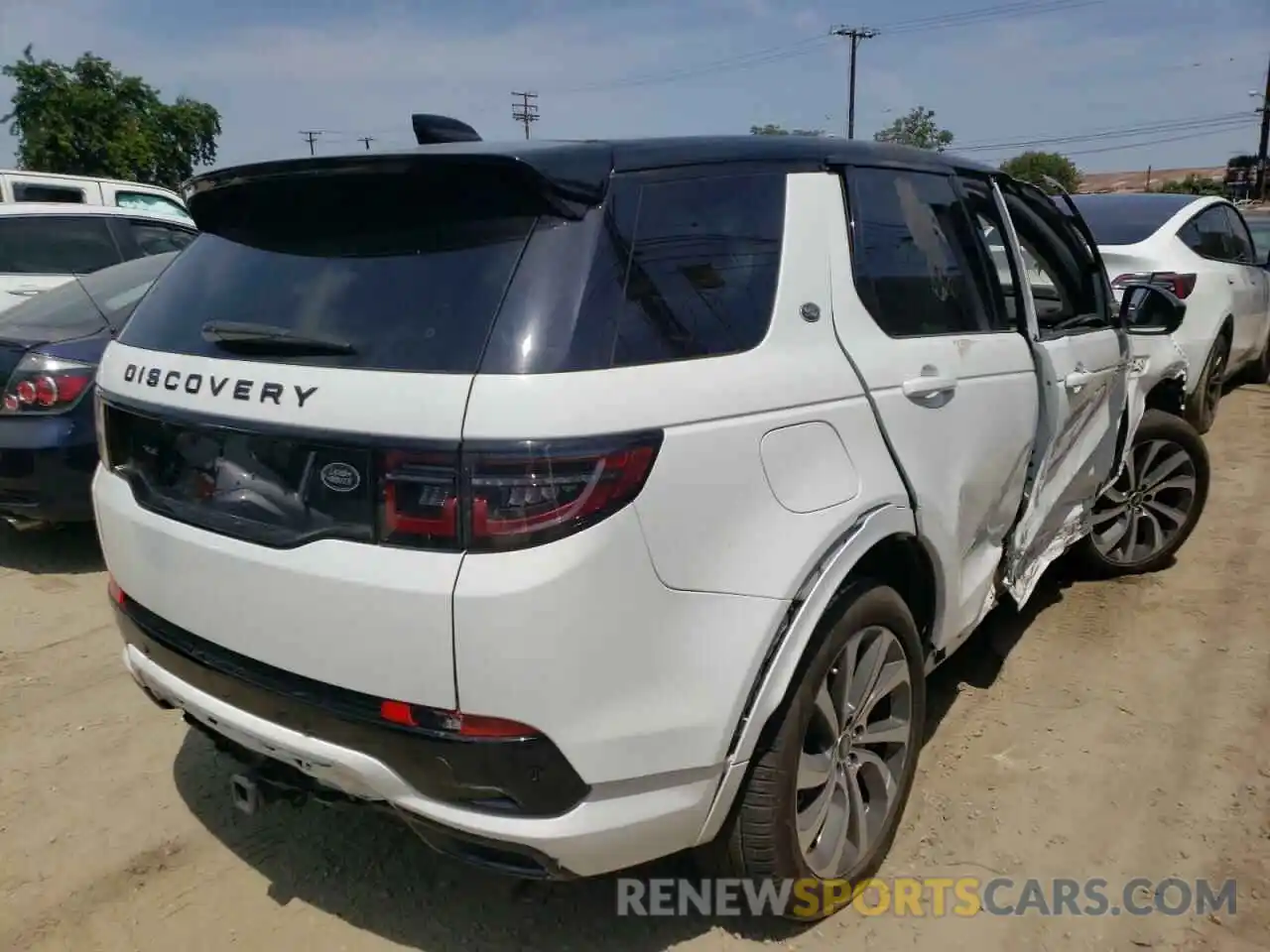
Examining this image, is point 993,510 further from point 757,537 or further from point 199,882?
point 199,882

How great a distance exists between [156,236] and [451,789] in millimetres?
7162

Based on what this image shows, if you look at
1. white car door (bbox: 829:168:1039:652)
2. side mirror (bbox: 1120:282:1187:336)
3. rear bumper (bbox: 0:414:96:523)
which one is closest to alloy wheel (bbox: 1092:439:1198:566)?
side mirror (bbox: 1120:282:1187:336)

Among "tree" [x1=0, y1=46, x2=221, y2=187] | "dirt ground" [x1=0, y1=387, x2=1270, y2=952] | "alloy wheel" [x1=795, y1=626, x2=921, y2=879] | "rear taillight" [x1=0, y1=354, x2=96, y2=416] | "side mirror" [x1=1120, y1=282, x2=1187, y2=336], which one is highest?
"tree" [x1=0, y1=46, x2=221, y2=187]

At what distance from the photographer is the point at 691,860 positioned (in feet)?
8.17

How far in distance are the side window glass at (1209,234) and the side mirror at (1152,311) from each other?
3251mm

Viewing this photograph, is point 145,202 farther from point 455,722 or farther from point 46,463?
point 455,722

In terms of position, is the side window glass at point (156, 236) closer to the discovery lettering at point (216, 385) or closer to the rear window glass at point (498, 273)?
the discovery lettering at point (216, 385)

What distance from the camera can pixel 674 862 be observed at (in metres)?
2.55

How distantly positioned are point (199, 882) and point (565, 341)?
6.06ft

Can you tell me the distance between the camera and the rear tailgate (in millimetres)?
1814

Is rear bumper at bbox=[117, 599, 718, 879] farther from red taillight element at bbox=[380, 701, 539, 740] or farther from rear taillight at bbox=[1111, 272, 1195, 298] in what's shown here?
rear taillight at bbox=[1111, 272, 1195, 298]

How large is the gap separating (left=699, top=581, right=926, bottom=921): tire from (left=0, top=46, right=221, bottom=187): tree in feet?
125

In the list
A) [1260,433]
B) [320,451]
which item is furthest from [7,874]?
[1260,433]

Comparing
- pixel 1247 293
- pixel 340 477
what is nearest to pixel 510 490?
pixel 340 477
